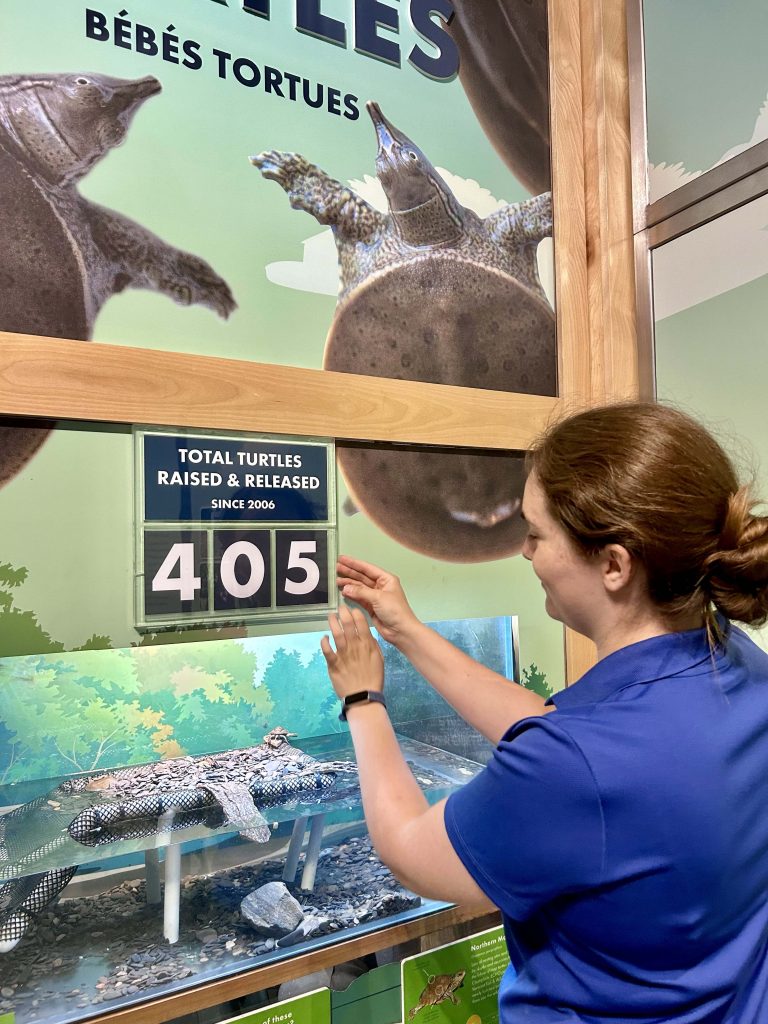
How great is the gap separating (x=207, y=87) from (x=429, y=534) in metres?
0.89

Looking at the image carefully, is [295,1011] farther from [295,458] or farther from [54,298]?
[54,298]

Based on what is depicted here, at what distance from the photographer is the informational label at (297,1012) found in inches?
47.3

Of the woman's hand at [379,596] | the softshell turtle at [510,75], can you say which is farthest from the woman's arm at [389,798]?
the softshell turtle at [510,75]

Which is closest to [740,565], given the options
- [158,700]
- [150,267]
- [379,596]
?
[379,596]

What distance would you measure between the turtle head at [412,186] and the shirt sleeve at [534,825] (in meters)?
1.09

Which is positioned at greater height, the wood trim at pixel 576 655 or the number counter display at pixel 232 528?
the number counter display at pixel 232 528

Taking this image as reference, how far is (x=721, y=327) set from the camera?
148cm

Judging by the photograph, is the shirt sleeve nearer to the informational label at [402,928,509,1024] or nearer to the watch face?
the watch face

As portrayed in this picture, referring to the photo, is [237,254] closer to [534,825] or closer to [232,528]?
[232,528]

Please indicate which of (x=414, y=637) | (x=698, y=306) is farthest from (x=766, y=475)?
(x=414, y=637)

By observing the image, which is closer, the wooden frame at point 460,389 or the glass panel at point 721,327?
the wooden frame at point 460,389

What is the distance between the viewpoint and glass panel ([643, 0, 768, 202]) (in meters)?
1.42

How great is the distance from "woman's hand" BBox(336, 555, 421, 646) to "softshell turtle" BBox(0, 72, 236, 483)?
1.73ft

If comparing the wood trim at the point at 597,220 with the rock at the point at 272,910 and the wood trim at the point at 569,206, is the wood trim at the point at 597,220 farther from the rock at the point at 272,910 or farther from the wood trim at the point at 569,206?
the rock at the point at 272,910
